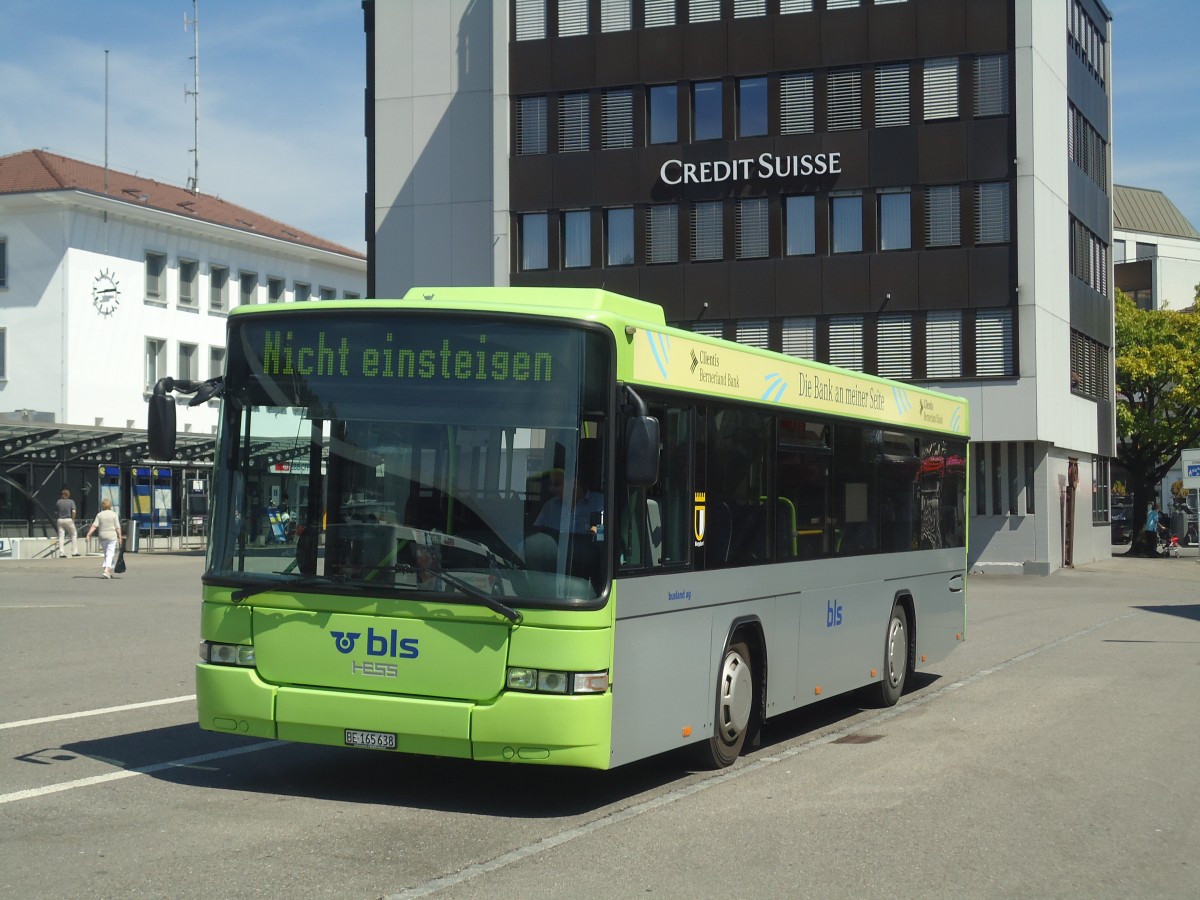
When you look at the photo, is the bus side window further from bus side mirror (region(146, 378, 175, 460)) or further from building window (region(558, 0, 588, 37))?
building window (region(558, 0, 588, 37))

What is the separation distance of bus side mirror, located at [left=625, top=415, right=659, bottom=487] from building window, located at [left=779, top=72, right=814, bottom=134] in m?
35.3

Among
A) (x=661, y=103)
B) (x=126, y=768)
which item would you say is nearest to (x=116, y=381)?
(x=661, y=103)

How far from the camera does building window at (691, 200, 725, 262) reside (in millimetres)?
42844

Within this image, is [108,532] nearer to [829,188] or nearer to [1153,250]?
[829,188]

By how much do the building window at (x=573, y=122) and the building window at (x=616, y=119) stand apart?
476mm

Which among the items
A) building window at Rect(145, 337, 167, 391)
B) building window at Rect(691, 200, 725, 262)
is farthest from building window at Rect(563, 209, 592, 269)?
building window at Rect(145, 337, 167, 391)

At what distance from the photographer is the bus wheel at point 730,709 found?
1020 cm

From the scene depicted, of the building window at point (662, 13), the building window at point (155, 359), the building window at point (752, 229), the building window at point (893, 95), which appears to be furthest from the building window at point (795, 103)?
the building window at point (155, 359)

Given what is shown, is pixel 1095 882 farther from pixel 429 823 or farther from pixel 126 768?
pixel 126 768

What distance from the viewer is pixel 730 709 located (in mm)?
10359

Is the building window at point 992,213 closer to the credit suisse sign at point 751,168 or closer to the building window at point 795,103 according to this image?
the credit suisse sign at point 751,168

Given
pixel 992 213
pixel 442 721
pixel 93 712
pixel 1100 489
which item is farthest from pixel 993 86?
pixel 442 721

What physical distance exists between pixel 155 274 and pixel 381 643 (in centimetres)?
5705

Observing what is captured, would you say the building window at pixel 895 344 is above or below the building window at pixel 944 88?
below
